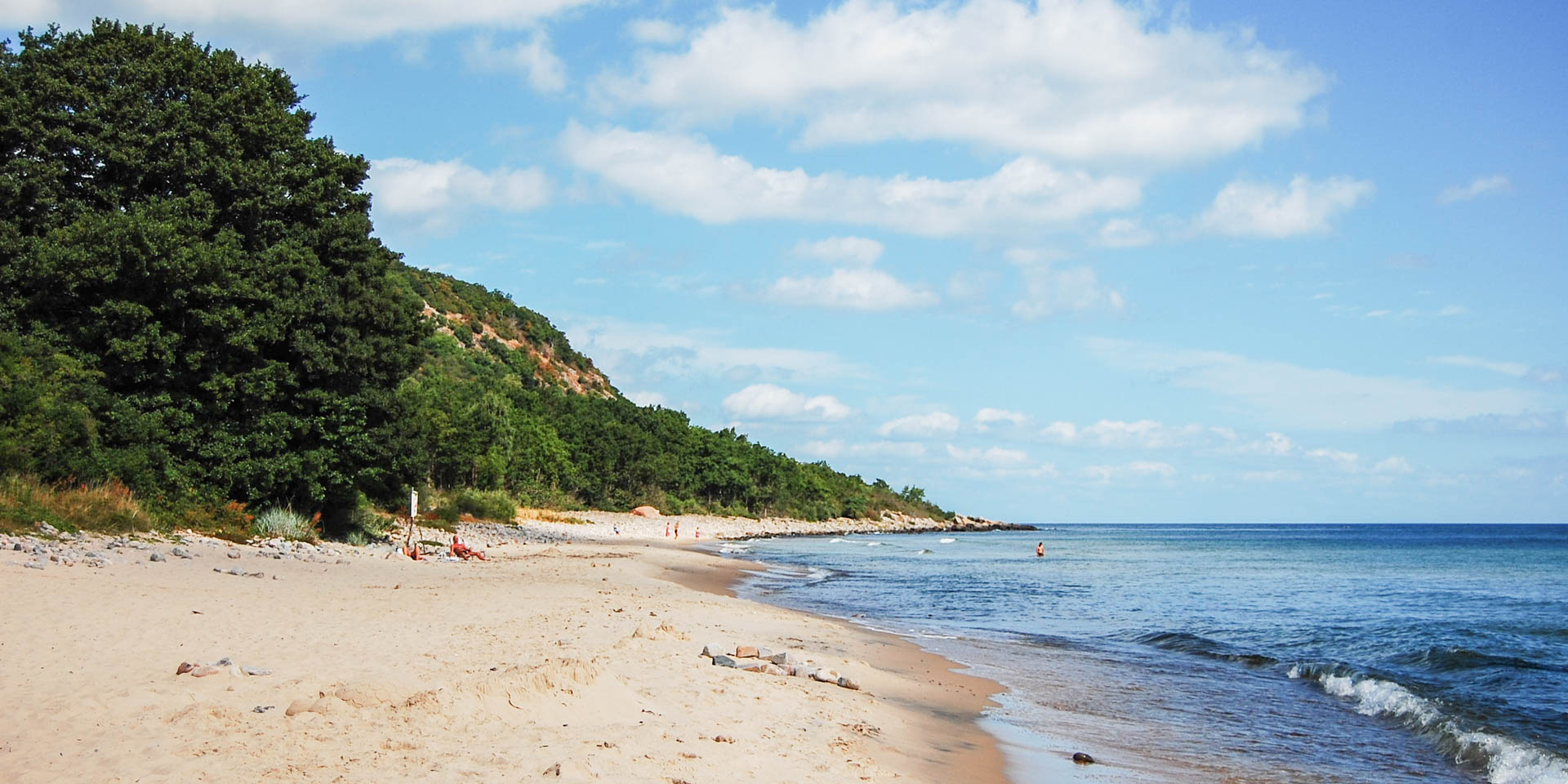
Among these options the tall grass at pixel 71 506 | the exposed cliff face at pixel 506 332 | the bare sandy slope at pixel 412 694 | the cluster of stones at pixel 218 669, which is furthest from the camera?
the exposed cliff face at pixel 506 332

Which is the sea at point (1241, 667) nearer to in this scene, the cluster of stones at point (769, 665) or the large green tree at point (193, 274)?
the cluster of stones at point (769, 665)

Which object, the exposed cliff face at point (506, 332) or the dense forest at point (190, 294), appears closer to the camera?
the dense forest at point (190, 294)

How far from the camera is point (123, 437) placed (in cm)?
2298

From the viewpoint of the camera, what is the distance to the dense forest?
22844mm

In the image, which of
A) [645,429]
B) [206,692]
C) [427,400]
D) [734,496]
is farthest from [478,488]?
[206,692]

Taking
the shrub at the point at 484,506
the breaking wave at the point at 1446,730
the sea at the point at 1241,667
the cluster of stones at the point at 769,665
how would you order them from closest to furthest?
the breaking wave at the point at 1446,730 < the sea at the point at 1241,667 < the cluster of stones at the point at 769,665 < the shrub at the point at 484,506

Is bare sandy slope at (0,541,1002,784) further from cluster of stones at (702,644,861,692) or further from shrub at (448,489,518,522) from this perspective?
shrub at (448,489,518,522)

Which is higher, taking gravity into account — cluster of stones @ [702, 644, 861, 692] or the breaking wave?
cluster of stones @ [702, 644, 861, 692]

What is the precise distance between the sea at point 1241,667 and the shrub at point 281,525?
11759mm

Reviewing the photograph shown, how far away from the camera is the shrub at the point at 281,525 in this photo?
81.7ft

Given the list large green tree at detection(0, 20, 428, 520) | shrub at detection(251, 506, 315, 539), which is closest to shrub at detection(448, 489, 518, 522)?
large green tree at detection(0, 20, 428, 520)

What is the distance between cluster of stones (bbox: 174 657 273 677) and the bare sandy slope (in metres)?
0.07

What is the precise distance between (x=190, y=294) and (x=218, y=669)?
18948 mm

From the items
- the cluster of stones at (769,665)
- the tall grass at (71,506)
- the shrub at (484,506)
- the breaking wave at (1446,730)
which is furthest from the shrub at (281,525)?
the shrub at (484,506)
